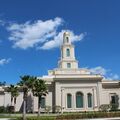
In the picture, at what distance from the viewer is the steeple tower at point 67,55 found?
73044 mm

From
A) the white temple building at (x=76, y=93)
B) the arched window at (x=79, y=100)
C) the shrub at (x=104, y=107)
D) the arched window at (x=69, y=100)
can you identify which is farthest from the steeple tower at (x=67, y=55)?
the shrub at (x=104, y=107)

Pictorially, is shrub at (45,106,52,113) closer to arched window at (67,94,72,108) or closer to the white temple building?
the white temple building

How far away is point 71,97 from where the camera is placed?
220 feet

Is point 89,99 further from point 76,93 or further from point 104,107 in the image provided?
point 104,107

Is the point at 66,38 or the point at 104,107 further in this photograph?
the point at 66,38

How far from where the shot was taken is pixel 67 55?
7419cm

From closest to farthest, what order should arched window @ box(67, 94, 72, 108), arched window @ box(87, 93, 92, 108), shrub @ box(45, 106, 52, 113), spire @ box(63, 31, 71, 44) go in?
shrub @ box(45, 106, 52, 113), arched window @ box(67, 94, 72, 108), arched window @ box(87, 93, 92, 108), spire @ box(63, 31, 71, 44)

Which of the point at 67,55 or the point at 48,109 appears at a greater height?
the point at 67,55

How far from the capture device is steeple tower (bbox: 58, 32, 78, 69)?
2876 inches

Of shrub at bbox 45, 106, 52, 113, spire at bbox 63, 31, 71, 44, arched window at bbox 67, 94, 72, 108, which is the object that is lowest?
shrub at bbox 45, 106, 52, 113

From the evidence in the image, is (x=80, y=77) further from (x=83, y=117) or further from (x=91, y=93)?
(x=83, y=117)

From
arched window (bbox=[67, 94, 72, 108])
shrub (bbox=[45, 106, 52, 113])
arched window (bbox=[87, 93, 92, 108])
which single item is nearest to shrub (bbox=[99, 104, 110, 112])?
arched window (bbox=[87, 93, 92, 108])

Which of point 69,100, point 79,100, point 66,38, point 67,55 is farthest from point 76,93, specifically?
point 66,38

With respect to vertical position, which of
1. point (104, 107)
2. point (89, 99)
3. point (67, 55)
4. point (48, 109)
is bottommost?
point (48, 109)
